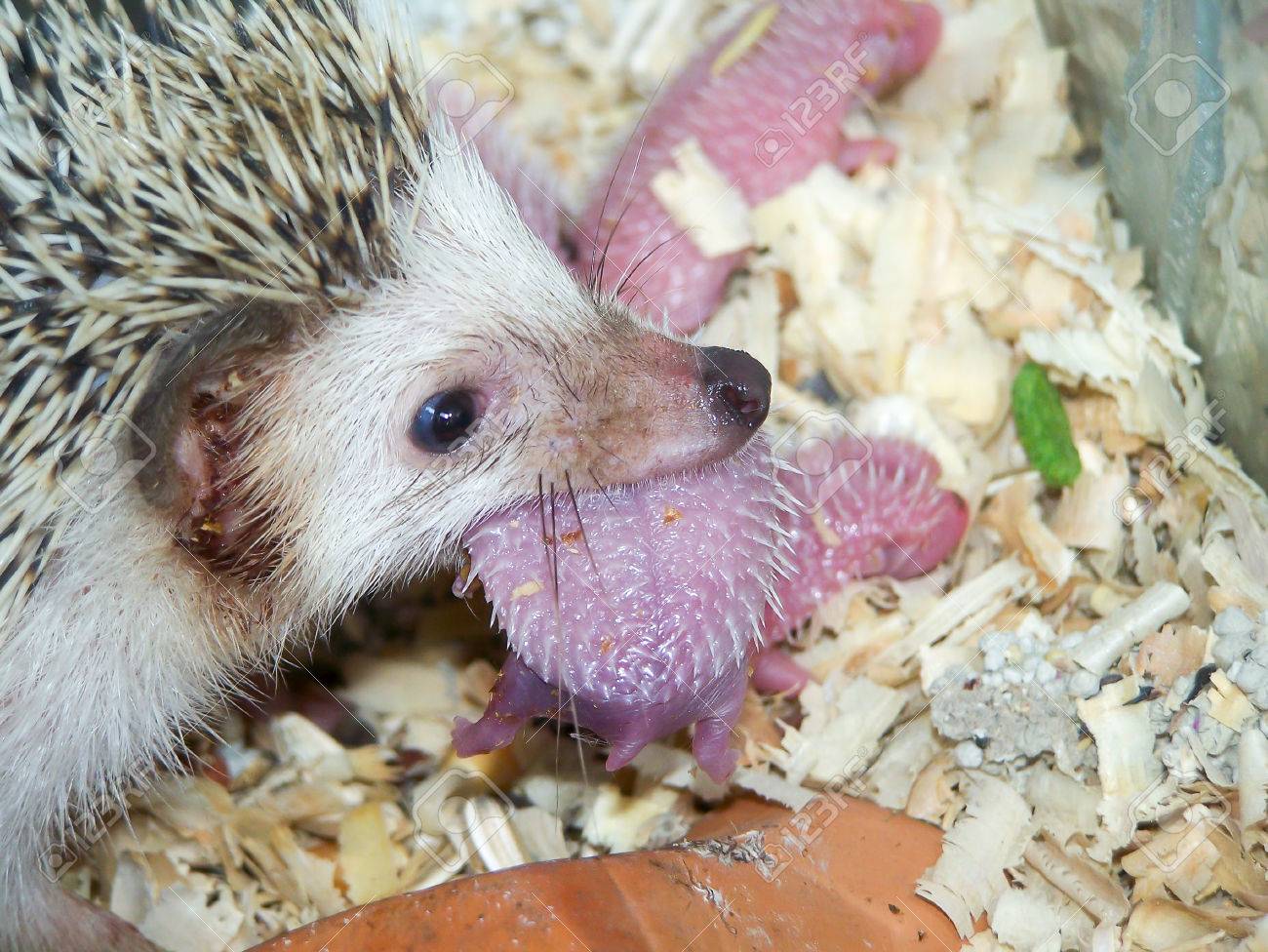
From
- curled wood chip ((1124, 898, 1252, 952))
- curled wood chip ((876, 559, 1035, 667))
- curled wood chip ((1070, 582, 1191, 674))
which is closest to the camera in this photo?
curled wood chip ((1124, 898, 1252, 952))

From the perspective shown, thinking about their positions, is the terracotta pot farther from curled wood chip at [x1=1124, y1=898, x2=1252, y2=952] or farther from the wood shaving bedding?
curled wood chip at [x1=1124, y1=898, x2=1252, y2=952]

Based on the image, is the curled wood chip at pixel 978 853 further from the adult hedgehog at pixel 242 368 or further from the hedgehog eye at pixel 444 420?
→ the hedgehog eye at pixel 444 420

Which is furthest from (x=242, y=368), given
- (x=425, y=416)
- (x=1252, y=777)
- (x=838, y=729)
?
(x=1252, y=777)

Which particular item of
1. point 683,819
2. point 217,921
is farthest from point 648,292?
point 217,921

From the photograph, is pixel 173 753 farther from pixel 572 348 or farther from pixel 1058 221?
pixel 1058 221

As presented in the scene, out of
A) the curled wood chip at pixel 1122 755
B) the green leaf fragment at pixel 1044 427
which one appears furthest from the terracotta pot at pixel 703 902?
the green leaf fragment at pixel 1044 427

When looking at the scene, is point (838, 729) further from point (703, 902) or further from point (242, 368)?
point (242, 368)

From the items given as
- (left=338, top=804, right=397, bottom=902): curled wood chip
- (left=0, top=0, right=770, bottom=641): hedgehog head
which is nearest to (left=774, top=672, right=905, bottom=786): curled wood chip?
(left=0, top=0, right=770, bottom=641): hedgehog head
